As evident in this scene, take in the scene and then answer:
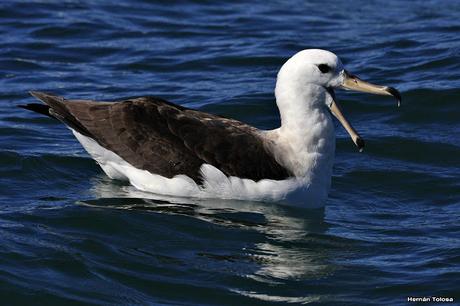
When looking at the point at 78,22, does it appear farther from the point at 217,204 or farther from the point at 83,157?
the point at 217,204

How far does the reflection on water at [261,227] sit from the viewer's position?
1001 cm

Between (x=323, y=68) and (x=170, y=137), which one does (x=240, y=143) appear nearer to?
(x=170, y=137)

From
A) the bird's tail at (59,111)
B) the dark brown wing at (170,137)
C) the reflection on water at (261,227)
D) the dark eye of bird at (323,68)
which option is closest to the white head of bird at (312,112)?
the dark eye of bird at (323,68)

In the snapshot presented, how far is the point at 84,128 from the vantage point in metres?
12.3

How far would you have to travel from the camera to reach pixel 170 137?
11.9 m

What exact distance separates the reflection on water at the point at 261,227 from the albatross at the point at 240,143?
0.47ft

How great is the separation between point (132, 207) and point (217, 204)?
2.88ft

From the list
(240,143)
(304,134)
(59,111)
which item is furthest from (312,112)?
(59,111)

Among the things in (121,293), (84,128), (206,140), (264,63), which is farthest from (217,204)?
(264,63)

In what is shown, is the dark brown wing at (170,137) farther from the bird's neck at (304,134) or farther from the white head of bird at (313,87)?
the white head of bird at (313,87)

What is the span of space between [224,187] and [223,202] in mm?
171

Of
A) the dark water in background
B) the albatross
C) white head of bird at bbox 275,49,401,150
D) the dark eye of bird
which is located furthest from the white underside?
the dark eye of bird

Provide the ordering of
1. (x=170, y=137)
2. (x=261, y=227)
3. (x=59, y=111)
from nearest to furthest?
(x=261, y=227) < (x=170, y=137) < (x=59, y=111)

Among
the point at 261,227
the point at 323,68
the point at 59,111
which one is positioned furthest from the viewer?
the point at 59,111
